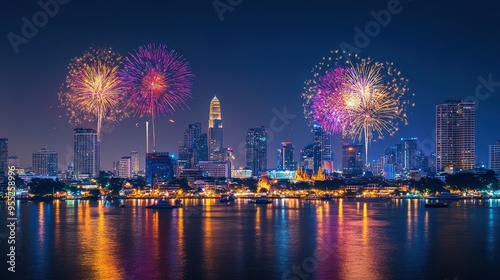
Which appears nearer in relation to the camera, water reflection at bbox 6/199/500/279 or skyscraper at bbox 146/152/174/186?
water reflection at bbox 6/199/500/279

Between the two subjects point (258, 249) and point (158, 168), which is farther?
point (158, 168)

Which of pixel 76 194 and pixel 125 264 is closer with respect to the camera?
pixel 125 264

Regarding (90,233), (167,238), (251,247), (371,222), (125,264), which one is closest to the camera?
(125,264)

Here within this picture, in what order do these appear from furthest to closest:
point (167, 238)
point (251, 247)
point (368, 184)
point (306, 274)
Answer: point (368, 184) → point (167, 238) → point (251, 247) → point (306, 274)

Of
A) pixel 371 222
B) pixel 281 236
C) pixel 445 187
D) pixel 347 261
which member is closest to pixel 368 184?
pixel 445 187

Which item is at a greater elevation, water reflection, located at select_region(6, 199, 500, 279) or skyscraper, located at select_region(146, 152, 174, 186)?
skyscraper, located at select_region(146, 152, 174, 186)

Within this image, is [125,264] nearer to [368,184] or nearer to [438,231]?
[438,231]

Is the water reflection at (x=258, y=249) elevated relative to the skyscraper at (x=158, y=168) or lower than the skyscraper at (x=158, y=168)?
lower

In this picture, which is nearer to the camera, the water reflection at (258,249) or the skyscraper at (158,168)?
the water reflection at (258,249)
